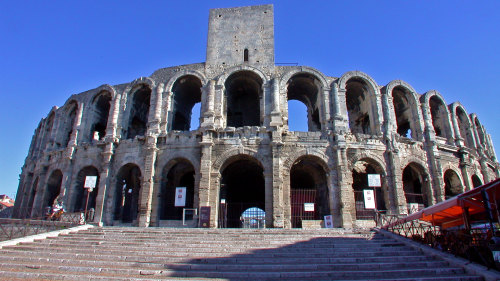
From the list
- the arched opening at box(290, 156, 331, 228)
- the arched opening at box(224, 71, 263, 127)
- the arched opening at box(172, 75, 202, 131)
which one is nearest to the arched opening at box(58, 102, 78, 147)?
the arched opening at box(172, 75, 202, 131)

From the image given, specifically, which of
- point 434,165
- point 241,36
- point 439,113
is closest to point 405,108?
point 439,113

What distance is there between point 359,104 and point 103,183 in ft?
55.9

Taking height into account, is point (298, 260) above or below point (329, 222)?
below

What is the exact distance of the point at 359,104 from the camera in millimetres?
21891

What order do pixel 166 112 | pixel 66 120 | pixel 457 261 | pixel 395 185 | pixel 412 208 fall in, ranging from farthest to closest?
pixel 66 120
pixel 166 112
pixel 395 185
pixel 412 208
pixel 457 261

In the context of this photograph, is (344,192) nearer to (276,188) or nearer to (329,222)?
(329,222)

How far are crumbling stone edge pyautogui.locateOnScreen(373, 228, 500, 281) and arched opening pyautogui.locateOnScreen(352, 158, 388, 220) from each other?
6682mm

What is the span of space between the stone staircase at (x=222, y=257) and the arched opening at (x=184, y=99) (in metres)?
10.6

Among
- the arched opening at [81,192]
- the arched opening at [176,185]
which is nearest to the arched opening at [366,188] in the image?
the arched opening at [176,185]

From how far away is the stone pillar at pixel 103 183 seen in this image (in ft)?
58.7

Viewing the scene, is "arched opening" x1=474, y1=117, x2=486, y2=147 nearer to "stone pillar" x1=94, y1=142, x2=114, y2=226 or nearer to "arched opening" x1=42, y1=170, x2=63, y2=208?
"stone pillar" x1=94, y1=142, x2=114, y2=226

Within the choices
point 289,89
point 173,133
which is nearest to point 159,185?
point 173,133

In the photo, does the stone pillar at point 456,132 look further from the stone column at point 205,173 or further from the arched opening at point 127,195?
the arched opening at point 127,195

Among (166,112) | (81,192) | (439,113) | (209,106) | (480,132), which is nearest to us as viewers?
(209,106)
